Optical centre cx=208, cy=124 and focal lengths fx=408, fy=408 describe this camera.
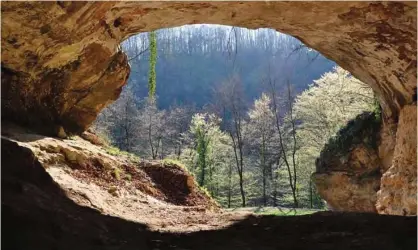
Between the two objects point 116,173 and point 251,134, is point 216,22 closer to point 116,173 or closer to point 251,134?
point 116,173

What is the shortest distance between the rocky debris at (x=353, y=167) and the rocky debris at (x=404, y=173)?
7640mm

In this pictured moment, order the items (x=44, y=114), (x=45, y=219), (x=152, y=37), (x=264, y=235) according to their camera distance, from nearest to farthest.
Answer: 1. (x=45, y=219)
2. (x=264, y=235)
3. (x=44, y=114)
4. (x=152, y=37)

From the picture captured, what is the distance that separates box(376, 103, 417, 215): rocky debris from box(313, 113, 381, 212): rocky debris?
25.1 feet

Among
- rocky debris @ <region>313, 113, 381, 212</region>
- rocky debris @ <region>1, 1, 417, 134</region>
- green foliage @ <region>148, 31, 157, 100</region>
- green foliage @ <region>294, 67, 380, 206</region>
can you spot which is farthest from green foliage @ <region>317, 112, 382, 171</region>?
green foliage @ <region>148, 31, 157, 100</region>

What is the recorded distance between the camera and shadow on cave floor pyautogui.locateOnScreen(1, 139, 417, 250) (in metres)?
4.55

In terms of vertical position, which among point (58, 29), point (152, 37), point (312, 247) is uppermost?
point (152, 37)

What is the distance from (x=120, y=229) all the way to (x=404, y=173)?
573 centimetres

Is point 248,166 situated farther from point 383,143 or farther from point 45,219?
point 45,219

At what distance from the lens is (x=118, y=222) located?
6.80 m

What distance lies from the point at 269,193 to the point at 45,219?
35.8 metres

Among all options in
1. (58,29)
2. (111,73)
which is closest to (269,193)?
(111,73)

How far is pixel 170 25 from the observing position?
8.70m

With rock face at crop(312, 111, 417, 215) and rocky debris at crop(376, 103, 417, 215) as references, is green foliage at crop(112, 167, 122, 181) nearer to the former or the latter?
rocky debris at crop(376, 103, 417, 215)

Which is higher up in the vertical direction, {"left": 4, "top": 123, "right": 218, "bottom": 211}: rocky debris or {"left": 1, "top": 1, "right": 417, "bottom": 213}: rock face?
{"left": 1, "top": 1, "right": 417, "bottom": 213}: rock face
